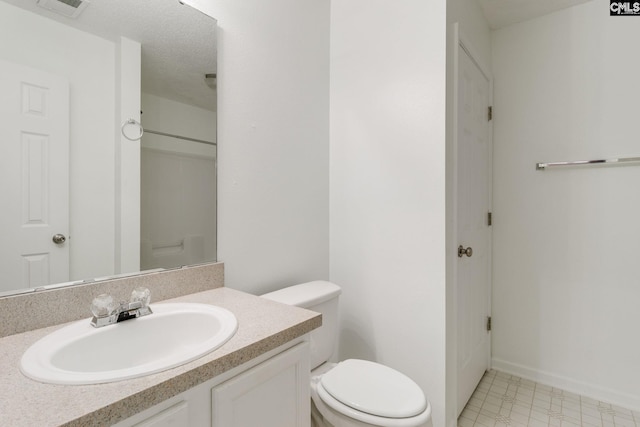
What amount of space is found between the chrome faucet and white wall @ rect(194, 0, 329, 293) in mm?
389

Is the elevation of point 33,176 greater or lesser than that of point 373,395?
greater

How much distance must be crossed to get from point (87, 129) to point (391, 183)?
4.14 feet

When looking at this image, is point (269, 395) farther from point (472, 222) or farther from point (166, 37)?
point (472, 222)

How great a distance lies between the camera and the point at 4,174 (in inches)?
32.4

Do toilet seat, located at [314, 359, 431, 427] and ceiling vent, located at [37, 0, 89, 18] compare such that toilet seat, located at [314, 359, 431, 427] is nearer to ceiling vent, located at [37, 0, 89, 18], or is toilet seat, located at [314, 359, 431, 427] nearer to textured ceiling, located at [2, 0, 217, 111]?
textured ceiling, located at [2, 0, 217, 111]

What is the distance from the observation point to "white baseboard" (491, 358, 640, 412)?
1.83 m

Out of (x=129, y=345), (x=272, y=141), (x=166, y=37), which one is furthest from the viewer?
(x=272, y=141)

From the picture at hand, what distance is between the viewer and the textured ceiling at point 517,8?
6.33 ft

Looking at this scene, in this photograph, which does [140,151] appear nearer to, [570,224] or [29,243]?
[29,243]

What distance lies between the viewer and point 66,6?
92cm

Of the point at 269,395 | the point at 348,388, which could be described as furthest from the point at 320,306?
the point at 269,395

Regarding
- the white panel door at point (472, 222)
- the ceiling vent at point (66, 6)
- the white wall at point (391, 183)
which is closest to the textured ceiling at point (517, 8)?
the white panel door at point (472, 222)

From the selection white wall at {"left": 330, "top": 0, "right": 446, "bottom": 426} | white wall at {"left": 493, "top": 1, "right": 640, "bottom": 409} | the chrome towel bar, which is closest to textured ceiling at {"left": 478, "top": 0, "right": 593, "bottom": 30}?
white wall at {"left": 493, "top": 1, "right": 640, "bottom": 409}

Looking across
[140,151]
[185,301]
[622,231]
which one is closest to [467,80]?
[622,231]
